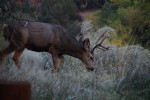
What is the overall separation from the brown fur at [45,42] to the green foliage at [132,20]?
3532 millimetres

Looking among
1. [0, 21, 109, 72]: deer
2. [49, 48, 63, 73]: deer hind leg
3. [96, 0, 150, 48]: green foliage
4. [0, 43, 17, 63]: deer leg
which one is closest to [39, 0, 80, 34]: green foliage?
[96, 0, 150, 48]: green foliage

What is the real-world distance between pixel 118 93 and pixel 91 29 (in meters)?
11.2

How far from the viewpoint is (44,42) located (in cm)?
1365

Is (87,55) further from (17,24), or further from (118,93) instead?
(118,93)

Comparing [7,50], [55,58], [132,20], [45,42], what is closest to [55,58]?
[55,58]

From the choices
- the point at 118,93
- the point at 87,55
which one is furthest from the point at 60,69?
the point at 118,93

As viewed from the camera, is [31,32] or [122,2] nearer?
[31,32]

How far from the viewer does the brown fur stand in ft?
42.4

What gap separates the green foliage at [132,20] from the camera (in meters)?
18.0

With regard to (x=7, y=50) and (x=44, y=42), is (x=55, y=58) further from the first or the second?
(x=7, y=50)

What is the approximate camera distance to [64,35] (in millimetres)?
13977

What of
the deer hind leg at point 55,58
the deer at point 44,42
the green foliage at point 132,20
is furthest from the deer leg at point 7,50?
the green foliage at point 132,20

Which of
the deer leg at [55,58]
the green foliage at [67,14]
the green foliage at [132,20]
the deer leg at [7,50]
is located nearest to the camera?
the deer leg at [7,50]

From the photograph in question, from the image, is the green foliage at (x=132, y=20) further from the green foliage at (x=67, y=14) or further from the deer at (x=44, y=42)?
the green foliage at (x=67, y=14)
